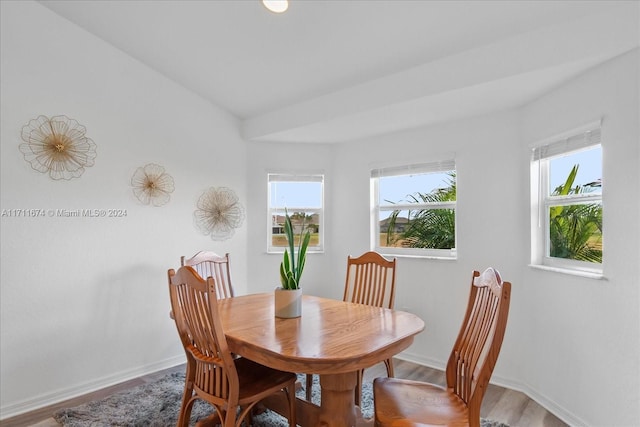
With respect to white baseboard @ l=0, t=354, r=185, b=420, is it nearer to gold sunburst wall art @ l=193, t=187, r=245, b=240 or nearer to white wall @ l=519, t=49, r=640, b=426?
gold sunburst wall art @ l=193, t=187, r=245, b=240

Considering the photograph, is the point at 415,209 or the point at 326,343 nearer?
the point at 326,343

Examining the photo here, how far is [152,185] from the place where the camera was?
3.23 m

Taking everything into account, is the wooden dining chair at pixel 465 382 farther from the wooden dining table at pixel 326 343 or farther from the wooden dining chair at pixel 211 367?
the wooden dining chair at pixel 211 367

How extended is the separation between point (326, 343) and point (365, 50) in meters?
1.95

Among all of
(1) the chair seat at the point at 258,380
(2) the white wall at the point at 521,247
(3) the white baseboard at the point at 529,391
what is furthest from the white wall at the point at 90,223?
(3) the white baseboard at the point at 529,391

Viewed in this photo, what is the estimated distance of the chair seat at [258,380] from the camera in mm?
1773

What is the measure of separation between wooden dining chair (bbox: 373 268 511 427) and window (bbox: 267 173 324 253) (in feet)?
7.84

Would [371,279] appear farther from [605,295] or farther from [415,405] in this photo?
[605,295]

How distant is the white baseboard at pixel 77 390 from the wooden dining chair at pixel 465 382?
225 centimetres

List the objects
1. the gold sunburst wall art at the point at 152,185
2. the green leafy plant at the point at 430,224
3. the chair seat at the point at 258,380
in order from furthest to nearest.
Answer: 1. the green leafy plant at the point at 430,224
2. the gold sunburst wall art at the point at 152,185
3. the chair seat at the point at 258,380

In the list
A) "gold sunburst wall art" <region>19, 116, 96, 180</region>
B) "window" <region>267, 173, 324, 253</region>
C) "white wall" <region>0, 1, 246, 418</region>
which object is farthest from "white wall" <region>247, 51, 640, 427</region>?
"gold sunburst wall art" <region>19, 116, 96, 180</region>

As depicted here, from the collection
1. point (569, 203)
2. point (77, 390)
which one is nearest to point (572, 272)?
point (569, 203)

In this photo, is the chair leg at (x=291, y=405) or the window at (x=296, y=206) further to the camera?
the window at (x=296, y=206)

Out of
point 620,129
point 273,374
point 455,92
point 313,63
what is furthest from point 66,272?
point 620,129
